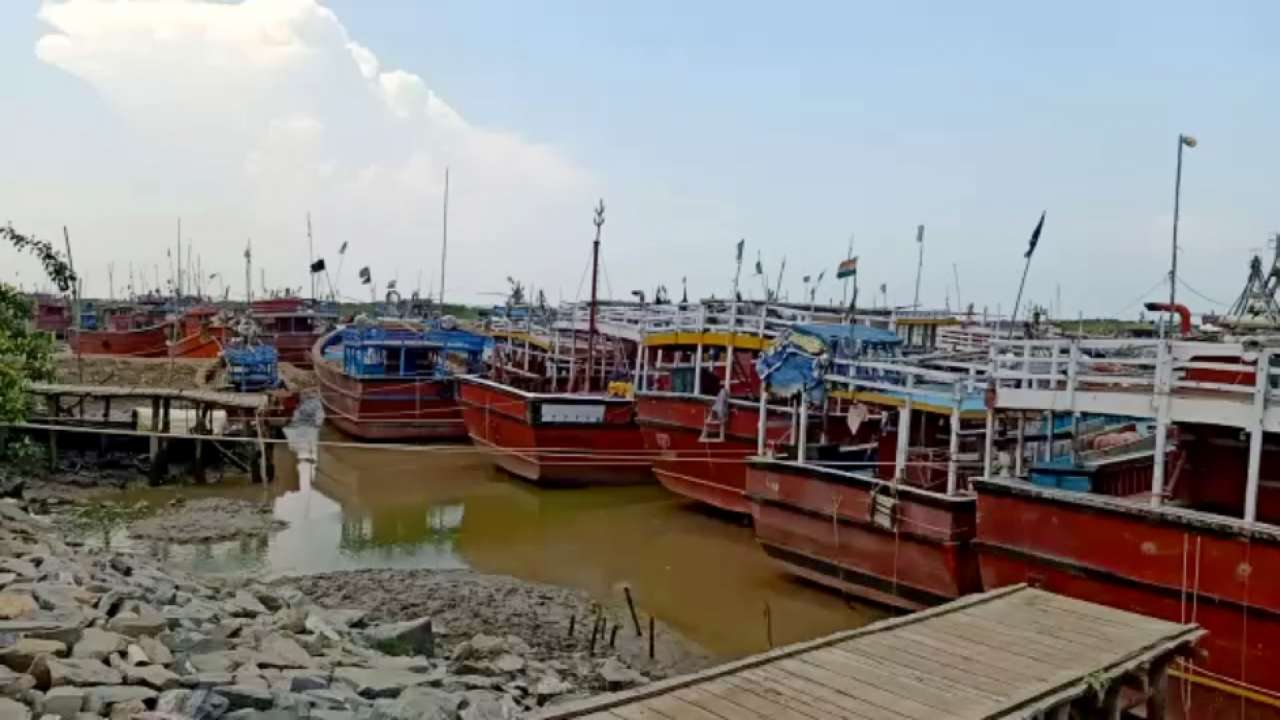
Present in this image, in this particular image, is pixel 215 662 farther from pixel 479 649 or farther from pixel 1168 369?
pixel 1168 369

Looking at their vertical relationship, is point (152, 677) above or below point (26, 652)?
below

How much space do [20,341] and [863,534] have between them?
11.9 metres

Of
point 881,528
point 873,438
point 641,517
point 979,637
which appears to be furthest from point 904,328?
point 979,637

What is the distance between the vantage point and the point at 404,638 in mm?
10688

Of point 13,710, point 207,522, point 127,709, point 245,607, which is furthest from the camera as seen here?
point 207,522

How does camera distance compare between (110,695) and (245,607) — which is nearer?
(110,695)

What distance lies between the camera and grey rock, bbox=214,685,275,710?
7363 millimetres

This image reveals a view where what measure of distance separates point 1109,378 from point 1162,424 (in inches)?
29.4

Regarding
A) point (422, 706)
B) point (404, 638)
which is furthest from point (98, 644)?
point (404, 638)

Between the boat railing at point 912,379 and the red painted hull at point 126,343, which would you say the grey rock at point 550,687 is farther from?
the red painted hull at point 126,343

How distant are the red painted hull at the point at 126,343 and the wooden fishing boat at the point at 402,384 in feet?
66.8

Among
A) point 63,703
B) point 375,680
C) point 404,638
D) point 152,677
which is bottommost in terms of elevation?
point 404,638

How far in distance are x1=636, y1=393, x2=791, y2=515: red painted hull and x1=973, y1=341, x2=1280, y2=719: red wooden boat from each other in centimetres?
658

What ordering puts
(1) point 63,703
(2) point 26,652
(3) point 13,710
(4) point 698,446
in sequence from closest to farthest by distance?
(3) point 13,710, (1) point 63,703, (2) point 26,652, (4) point 698,446
